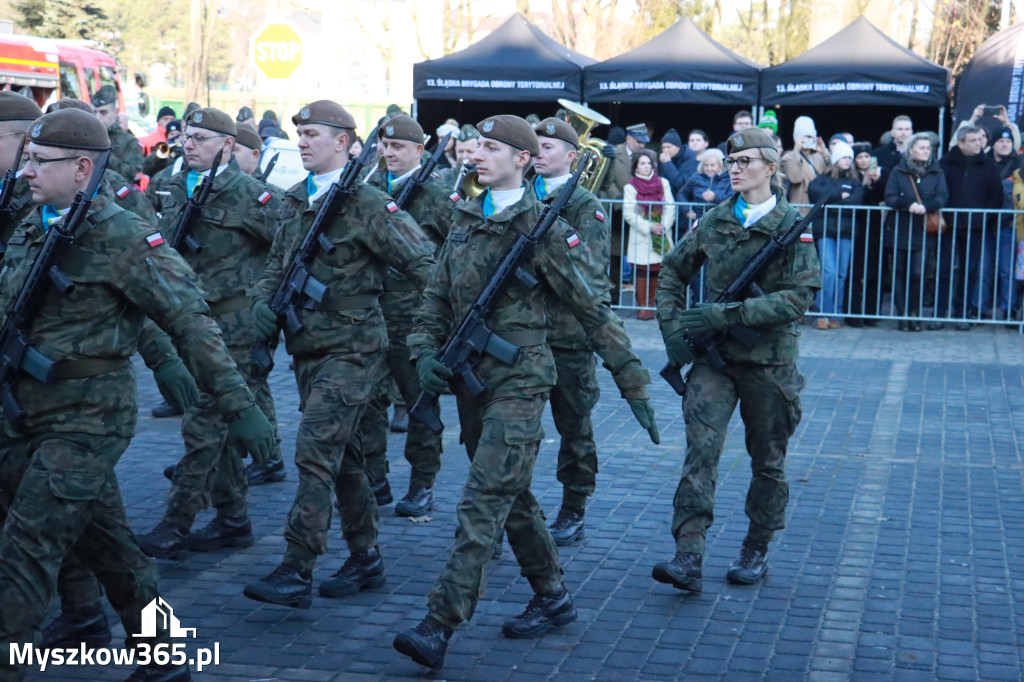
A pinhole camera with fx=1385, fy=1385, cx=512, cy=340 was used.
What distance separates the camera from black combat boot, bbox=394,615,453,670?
5.12m

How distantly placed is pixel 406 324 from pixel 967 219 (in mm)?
8311

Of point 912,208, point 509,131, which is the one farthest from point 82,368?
point 912,208

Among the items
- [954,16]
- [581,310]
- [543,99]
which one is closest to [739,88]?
[543,99]

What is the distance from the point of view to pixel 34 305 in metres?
4.62

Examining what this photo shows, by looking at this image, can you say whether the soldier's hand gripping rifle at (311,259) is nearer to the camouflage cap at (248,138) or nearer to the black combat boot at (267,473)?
the black combat boot at (267,473)

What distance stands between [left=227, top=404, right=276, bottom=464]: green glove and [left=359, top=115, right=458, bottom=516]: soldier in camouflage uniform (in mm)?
2573

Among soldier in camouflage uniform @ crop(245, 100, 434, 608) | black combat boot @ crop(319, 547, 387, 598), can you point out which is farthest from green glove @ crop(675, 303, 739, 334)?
black combat boot @ crop(319, 547, 387, 598)

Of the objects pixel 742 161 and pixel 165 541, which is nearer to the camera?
pixel 742 161

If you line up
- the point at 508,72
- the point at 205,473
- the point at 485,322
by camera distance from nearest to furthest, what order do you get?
the point at 485,322
the point at 205,473
the point at 508,72

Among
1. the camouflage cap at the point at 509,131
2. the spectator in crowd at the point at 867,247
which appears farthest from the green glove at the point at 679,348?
the spectator in crowd at the point at 867,247

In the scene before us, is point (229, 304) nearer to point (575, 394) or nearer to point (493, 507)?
point (575, 394)

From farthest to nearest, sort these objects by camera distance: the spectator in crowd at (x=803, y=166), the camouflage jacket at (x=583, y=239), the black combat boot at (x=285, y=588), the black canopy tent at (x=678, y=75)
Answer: the black canopy tent at (x=678, y=75) → the spectator in crowd at (x=803, y=166) → the camouflage jacket at (x=583, y=239) → the black combat boot at (x=285, y=588)

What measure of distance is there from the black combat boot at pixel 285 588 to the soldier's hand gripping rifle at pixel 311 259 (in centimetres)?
105

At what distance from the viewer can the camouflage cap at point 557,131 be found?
7488 mm
